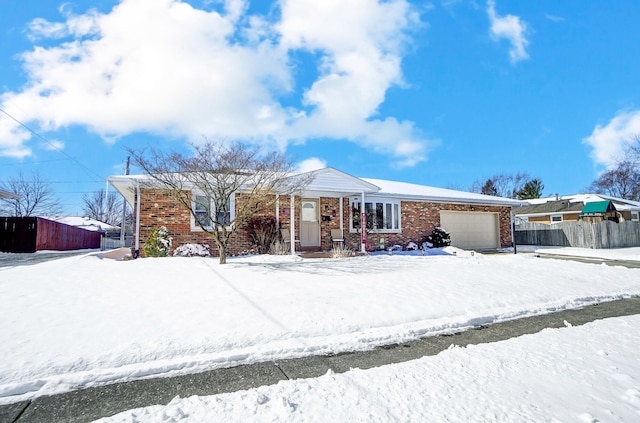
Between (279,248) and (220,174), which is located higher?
(220,174)

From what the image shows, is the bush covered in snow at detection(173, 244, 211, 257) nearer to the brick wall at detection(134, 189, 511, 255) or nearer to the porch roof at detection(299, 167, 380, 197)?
the brick wall at detection(134, 189, 511, 255)

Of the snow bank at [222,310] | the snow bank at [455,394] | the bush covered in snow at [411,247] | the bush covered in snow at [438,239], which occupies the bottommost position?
the snow bank at [455,394]

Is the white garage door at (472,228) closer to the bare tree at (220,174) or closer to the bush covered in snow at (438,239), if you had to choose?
the bush covered in snow at (438,239)

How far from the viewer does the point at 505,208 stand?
18266 mm

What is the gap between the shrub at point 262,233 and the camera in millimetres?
12164

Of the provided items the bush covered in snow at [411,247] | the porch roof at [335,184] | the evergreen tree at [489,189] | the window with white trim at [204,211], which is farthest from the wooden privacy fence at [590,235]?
the evergreen tree at [489,189]

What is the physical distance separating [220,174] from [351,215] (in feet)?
22.4

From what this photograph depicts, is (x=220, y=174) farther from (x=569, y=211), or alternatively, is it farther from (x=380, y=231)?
(x=569, y=211)

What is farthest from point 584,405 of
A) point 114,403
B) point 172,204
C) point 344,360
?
point 172,204

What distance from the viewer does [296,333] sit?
408 cm

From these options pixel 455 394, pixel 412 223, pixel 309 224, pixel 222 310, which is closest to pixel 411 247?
pixel 412 223

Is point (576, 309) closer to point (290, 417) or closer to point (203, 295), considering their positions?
point (290, 417)

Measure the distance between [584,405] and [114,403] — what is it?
3.62 metres

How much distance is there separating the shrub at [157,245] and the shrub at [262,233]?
9.26 ft
